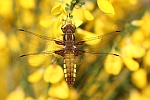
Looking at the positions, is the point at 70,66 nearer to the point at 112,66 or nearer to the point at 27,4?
the point at 112,66

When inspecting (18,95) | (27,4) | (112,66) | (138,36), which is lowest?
(18,95)

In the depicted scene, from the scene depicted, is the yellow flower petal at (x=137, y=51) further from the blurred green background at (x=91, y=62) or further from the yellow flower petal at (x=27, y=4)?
the yellow flower petal at (x=27, y=4)

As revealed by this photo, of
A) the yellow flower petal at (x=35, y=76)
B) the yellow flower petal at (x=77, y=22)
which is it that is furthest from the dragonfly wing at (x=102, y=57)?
the yellow flower petal at (x=35, y=76)

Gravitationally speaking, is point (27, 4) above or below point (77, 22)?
above

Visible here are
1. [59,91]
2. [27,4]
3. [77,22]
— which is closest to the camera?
[77,22]

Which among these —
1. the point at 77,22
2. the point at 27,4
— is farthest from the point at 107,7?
the point at 27,4

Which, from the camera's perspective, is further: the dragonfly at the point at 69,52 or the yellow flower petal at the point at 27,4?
the yellow flower petal at the point at 27,4

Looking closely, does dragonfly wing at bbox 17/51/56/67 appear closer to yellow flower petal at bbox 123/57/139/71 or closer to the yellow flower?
the yellow flower
